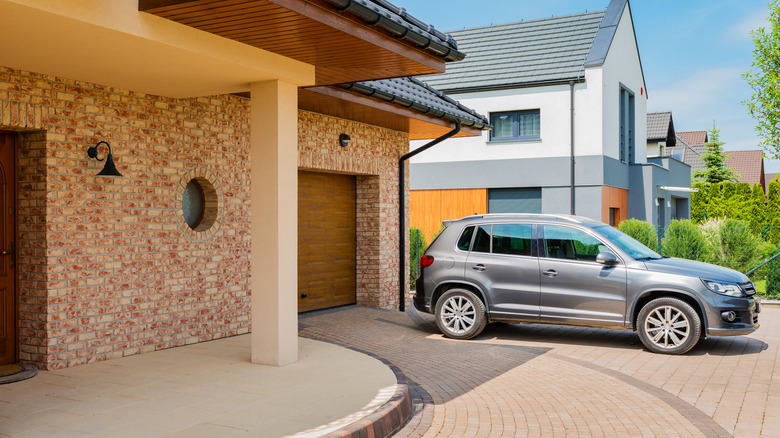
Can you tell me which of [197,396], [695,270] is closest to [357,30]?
[197,396]

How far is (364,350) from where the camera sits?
8.57 meters

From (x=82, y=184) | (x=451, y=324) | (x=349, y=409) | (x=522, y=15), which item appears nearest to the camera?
(x=349, y=409)

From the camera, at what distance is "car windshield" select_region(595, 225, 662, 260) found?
9.29 meters

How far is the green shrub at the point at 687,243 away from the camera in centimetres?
1614

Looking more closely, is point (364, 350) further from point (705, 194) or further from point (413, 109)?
point (705, 194)

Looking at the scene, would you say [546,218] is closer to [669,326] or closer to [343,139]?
[669,326]

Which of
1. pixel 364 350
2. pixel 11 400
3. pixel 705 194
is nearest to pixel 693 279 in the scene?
pixel 364 350

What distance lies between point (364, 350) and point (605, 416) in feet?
11.3

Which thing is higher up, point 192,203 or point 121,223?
point 192,203

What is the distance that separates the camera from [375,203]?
12.5m

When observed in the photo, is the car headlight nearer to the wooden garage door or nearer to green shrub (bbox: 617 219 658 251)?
the wooden garage door

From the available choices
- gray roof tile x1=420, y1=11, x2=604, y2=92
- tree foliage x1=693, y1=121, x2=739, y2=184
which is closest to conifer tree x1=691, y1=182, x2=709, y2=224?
tree foliage x1=693, y1=121, x2=739, y2=184

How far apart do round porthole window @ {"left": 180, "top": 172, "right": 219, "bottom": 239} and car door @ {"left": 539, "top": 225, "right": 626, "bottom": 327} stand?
4527mm

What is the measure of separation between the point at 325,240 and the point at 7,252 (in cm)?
564
